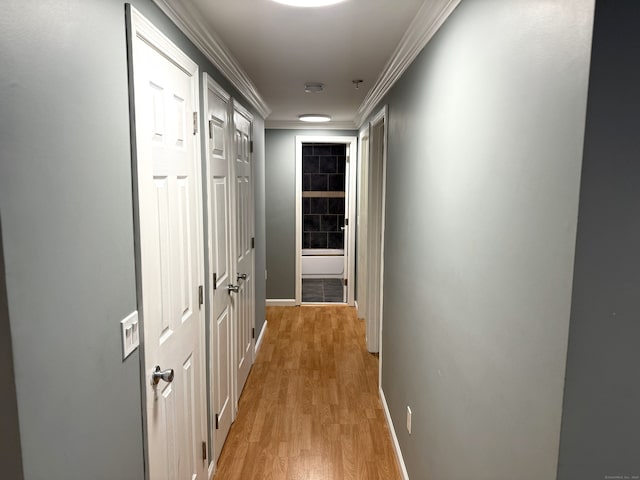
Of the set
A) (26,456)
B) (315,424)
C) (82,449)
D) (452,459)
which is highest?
(26,456)

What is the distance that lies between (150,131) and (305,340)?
335 centimetres

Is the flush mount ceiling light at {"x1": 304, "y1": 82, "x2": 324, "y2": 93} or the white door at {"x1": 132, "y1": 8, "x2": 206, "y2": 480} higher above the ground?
the flush mount ceiling light at {"x1": 304, "y1": 82, "x2": 324, "y2": 93}

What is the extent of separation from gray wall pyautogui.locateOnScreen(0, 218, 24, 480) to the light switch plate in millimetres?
467

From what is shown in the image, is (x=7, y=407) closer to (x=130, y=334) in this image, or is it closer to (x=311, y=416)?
(x=130, y=334)

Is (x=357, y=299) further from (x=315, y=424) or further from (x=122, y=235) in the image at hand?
(x=122, y=235)

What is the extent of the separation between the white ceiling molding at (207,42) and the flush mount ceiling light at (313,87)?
0.41 metres

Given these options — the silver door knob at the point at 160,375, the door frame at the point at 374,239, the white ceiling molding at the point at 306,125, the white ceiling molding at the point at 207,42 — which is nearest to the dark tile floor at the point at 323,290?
the door frame at the point at 374,239

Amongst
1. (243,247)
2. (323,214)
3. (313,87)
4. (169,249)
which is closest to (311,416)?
(243,247)

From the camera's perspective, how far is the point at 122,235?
128 centimetres

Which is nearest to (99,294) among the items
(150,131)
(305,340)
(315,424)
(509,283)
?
(150,131)

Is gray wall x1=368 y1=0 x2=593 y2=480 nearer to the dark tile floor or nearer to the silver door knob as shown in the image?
the silver door knob

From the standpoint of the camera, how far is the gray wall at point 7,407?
792mm

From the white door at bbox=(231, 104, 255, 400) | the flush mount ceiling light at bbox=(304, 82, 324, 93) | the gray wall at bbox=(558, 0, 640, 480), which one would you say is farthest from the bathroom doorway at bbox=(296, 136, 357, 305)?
the gray wall at bbox=(558, 0, 640, 480)

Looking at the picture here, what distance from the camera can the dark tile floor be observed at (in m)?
6.06
